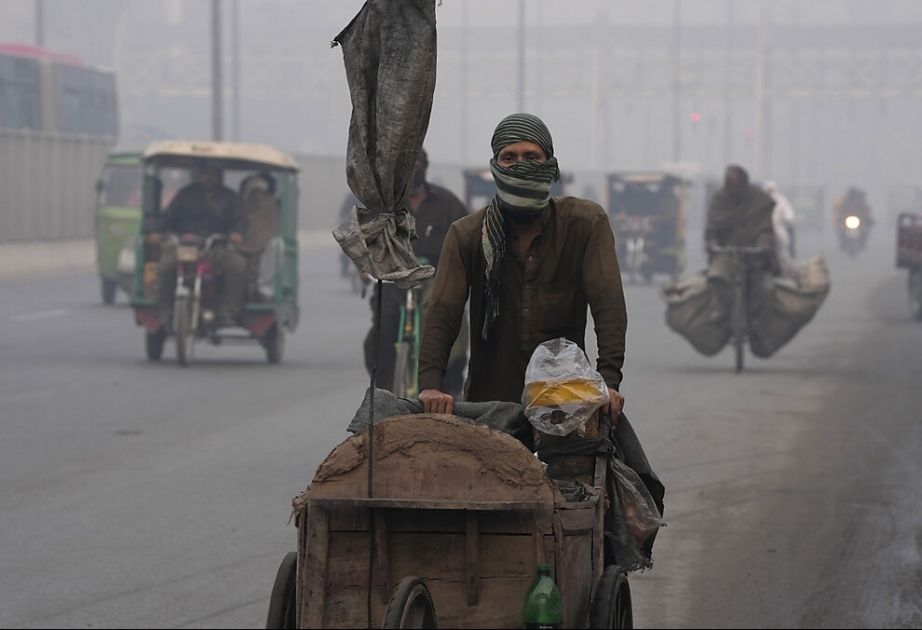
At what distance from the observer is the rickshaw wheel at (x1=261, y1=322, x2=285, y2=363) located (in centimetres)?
1814

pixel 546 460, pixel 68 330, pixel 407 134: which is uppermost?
pixel 407 134

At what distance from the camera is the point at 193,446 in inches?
476

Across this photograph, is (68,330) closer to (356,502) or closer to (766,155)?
(356,502)

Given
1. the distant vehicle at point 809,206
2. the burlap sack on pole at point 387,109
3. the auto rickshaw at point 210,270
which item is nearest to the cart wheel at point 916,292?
the auto rickshaw at point 210,270

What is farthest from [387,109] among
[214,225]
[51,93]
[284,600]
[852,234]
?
[852,234]

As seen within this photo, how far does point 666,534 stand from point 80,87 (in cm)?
3759

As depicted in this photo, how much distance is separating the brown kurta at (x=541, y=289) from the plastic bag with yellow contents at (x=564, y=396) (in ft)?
0.64

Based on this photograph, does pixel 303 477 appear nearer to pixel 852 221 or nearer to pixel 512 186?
pixel 512 186

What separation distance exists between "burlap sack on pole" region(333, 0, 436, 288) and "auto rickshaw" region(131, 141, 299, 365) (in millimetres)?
12029

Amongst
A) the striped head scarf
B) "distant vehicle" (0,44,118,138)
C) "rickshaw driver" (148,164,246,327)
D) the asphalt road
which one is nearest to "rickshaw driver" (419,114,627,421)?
the striped head scarf

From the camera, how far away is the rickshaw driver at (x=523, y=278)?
18.2 feet

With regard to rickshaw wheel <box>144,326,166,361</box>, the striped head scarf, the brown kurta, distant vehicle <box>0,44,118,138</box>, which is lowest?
rickshaw wheel <box>144,326,166,361</box>

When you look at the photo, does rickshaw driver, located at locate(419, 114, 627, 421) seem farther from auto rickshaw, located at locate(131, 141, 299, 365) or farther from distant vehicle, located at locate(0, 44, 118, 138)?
distant vehicle, located at locate(0, 44, 118, 138)

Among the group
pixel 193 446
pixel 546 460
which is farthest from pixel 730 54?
pixel 546 460
